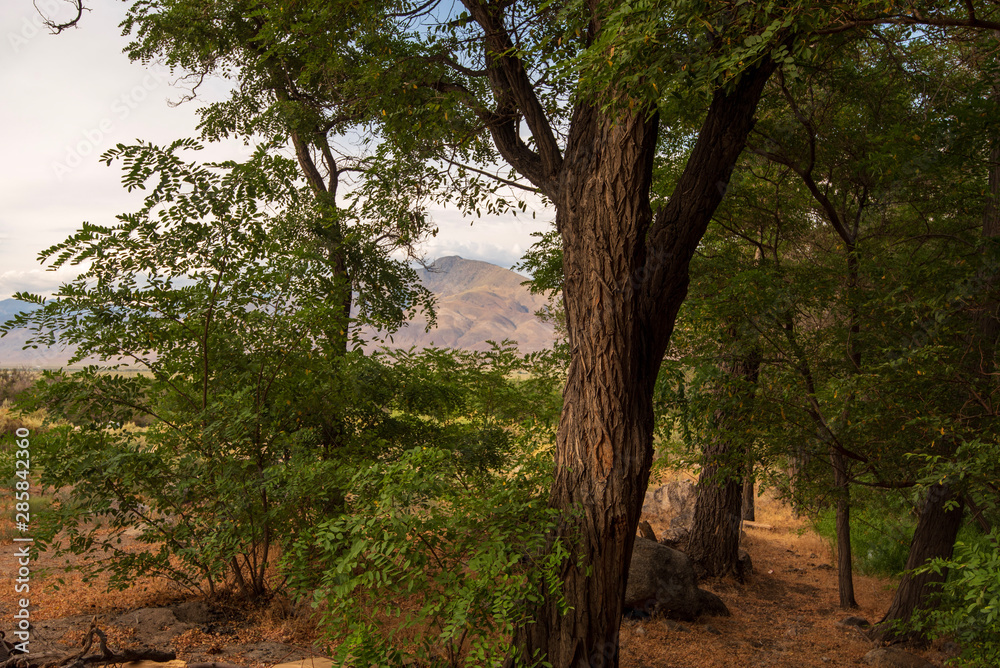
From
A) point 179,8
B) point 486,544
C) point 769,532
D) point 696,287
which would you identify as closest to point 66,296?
point 486,544

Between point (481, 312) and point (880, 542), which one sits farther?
point (481, 312)

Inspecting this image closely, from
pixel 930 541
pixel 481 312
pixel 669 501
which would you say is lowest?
pixel 669 501

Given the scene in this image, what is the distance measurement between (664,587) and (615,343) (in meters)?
5.15

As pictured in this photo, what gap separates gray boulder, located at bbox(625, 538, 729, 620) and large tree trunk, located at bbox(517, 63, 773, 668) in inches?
158

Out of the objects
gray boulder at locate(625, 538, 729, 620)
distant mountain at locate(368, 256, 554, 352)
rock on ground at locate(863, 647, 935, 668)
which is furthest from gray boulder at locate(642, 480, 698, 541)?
distant mountain at locate(368, 256, 554, 352)

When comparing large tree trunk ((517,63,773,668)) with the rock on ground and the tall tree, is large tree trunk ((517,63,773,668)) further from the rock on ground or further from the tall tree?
the rock on ground

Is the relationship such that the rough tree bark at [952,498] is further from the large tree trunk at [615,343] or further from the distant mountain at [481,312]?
the distant mountain at [481,312]

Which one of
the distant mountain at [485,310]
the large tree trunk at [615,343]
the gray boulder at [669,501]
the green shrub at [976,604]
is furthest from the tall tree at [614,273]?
the distant mountain at [485,310]

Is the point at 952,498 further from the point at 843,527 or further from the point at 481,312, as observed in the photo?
the point at 481,312

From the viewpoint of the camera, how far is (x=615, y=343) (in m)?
4.67

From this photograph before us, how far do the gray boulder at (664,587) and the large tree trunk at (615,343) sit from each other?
4.01m

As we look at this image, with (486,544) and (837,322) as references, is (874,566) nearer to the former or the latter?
(837,322)

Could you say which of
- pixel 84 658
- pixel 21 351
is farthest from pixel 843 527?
pixel 21 351

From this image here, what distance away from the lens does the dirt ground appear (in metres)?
5.36
